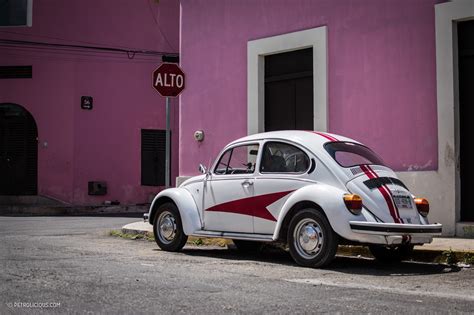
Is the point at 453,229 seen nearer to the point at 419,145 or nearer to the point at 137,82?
the point at 419,145

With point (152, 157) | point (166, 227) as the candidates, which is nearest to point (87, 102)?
point (152, 157)

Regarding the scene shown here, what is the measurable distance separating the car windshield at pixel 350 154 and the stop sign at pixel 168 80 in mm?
4283

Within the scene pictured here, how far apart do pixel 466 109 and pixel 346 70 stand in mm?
2212

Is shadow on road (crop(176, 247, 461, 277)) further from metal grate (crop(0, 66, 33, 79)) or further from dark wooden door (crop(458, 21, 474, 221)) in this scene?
metal grate (crop(0, 66, 33, 79))

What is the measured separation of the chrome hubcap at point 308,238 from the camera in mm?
7855

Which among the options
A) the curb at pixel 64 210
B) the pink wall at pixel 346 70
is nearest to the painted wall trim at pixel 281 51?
the pink wall at pixel 346 70

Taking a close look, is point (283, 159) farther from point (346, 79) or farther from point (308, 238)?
point (346, 79)

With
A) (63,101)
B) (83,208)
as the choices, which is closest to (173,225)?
(83,208)

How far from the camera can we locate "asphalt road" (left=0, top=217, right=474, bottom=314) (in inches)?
217

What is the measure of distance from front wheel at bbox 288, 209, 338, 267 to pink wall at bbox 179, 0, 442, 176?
3530mm

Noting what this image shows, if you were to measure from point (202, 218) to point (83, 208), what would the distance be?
1189 centimetres

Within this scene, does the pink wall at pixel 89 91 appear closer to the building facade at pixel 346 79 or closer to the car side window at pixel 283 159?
the building facade at pixel 346 79

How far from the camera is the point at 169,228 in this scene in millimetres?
9750

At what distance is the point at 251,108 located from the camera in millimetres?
13453
